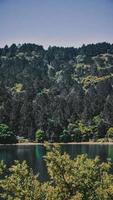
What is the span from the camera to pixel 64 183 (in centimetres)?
3569

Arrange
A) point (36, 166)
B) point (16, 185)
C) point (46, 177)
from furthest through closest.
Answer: point (36, 166) → point (46, 177) → point (16, 185)

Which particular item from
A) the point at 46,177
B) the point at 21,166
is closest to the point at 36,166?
the point at 46,177

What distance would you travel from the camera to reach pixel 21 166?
37188mm

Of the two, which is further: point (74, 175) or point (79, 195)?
point (74, 175)

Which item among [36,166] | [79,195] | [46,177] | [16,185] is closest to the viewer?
[79,195]

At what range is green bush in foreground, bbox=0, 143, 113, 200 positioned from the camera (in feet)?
115

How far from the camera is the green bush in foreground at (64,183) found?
3491 centimetres

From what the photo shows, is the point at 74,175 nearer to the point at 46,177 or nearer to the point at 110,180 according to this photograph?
the point at 110,180

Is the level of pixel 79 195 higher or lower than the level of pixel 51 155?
lower

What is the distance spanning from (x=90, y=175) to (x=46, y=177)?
5955cm

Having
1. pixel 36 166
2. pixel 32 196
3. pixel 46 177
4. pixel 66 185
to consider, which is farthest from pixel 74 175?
pixel 36 166

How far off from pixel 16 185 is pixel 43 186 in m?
2.31

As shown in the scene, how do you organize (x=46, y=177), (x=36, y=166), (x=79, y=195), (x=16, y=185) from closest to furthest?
(x=79, y=195)
(x=16, y=185)
(x=46, y=177)
(x=36, y=166)

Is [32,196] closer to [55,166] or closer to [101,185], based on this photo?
[55,166]
